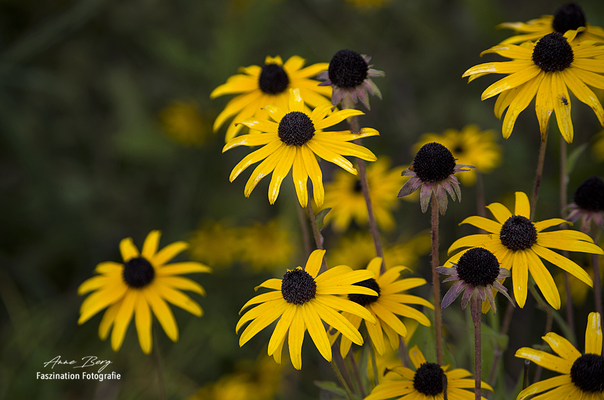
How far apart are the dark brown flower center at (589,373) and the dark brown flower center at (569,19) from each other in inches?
29.2

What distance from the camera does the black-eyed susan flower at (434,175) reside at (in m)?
0.84

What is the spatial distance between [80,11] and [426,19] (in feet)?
6.17

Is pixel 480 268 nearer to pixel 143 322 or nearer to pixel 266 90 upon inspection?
pixel 266 90

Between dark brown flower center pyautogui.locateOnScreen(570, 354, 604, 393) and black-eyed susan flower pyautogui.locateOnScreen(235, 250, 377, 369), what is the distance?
35 cm

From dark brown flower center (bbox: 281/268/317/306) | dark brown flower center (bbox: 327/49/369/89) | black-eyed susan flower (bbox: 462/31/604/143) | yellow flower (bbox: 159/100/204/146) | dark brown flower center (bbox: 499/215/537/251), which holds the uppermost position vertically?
yellow flower (bbox: 159/100/204/146)

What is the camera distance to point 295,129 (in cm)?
93

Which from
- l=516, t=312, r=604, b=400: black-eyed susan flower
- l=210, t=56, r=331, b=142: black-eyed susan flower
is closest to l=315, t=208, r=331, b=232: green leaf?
l=210, t=56, r=331, b=142: black-eyed susan flower

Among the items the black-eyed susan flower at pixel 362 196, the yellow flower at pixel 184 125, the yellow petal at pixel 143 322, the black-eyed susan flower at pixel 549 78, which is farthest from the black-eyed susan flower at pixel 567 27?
the yellow flower at pixel 184 125

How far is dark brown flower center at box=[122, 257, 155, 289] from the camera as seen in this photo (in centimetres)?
125

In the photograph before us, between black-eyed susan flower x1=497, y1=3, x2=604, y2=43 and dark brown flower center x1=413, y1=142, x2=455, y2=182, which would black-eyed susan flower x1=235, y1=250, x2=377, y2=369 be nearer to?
dark brown flower center x1=413, y1=142, x2=455, y2=182

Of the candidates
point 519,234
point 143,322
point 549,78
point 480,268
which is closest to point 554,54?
point 549,78

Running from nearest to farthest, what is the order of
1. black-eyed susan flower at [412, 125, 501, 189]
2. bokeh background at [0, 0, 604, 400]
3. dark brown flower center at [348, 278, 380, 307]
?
1. dark brown flower center at [348, 278, 380, 307]
2. black-eyed susan flower at [412, 125, 501, 189]
3. bokeh background at [0, 0, 604, 400]

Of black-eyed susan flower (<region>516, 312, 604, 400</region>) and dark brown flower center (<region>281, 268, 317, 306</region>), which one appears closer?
black-eyed susan flower (<region>516, 312, 604, 400</region>)

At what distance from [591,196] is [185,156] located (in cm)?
235
